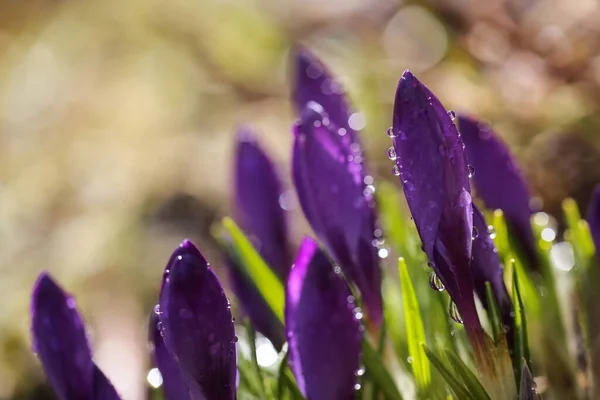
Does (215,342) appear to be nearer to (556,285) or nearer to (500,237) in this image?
(500,237)

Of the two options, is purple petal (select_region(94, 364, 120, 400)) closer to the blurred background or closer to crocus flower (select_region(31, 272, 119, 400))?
crocus flower (select_region(31, 272, 119, 400))

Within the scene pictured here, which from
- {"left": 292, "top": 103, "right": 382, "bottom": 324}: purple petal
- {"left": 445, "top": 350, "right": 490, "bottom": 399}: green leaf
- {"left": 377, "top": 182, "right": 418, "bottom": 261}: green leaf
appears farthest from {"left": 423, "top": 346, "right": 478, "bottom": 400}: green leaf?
{"left": 377, "top": 182, "right": 418, "bottom": 261}: green leaf

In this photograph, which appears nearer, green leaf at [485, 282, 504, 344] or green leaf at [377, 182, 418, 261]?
green leaf at [485, 282, 504, 344]

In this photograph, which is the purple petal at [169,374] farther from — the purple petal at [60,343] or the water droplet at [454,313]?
the water droplet at [454,313]

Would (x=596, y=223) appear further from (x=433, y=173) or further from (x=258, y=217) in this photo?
(x=258, y=217)

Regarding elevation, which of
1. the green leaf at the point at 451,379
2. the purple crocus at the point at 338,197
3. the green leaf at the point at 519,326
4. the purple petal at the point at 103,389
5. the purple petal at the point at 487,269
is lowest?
the purple petal at the point at 103,389

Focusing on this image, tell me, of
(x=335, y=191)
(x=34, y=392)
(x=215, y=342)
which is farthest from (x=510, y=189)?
(x=34, y=392)

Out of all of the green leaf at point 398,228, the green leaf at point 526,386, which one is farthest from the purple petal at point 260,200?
the green leaf at point 526,386
